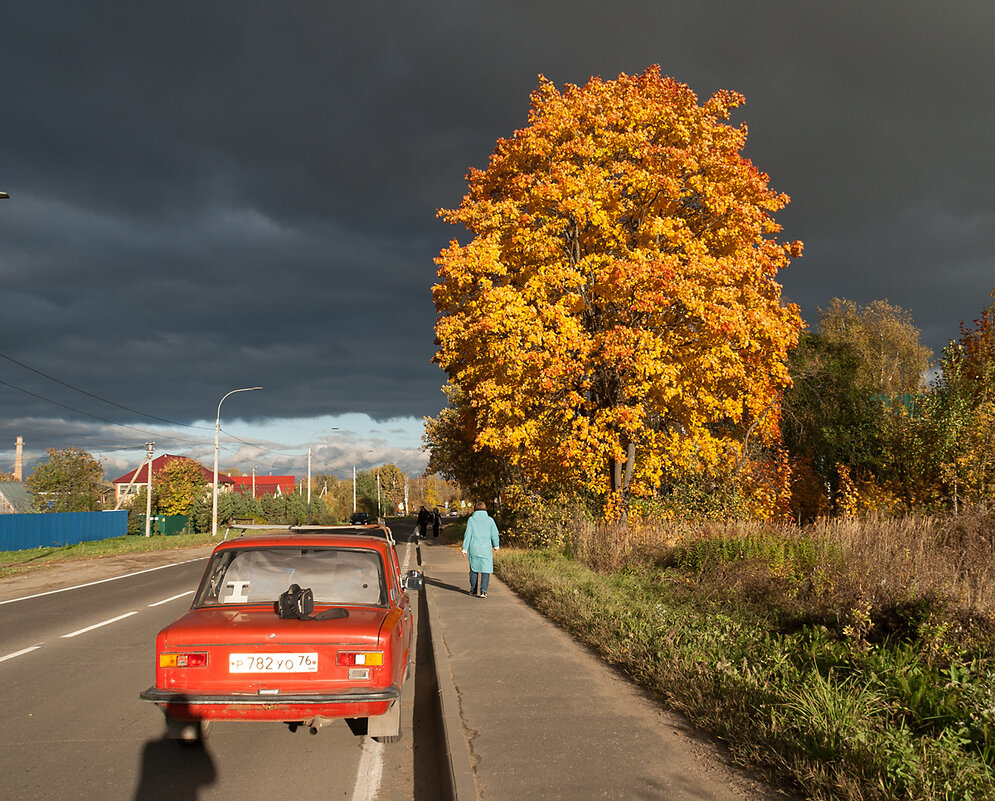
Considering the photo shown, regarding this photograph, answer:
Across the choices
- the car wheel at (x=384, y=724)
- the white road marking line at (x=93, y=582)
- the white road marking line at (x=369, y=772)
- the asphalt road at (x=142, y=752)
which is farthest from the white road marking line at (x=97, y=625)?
the car wheel at (x=384, y=724)

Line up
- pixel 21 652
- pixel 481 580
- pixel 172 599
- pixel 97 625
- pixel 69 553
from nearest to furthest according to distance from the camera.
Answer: pixel 21 652, pixel 97 625, pixel 481 580, pixel 172 599, pixel 69 553

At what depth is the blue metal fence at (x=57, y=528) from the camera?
33.2 metres

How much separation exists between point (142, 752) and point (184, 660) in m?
1.14

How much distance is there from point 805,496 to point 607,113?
49.0 ft

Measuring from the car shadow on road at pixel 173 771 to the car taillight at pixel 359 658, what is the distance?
113cm

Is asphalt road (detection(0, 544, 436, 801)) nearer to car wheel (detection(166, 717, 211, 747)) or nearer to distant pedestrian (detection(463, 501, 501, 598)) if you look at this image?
car wheel (detection(166, 717, 211, 747))

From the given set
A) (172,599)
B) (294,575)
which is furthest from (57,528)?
(294,575)

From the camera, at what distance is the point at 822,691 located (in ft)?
15.0

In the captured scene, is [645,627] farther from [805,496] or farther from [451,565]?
[805,496]

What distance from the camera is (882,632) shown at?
20.8 feet

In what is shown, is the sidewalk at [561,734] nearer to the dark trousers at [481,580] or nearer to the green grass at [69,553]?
the dark trousers at [481,580]

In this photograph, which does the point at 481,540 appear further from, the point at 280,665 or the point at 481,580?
the point at 280,665

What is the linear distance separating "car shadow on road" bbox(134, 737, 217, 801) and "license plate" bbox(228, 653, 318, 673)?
756 mm

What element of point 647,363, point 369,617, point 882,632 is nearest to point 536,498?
point 647,363
